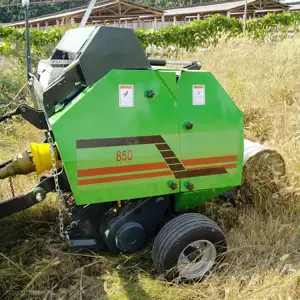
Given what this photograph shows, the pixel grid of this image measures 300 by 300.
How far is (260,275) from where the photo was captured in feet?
8.49

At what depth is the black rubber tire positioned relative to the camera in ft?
8.27

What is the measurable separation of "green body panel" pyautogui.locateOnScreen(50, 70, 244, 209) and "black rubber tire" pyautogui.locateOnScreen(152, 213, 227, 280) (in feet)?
0.68

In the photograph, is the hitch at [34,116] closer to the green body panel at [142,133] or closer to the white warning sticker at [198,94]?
the green body panel at [142,133]

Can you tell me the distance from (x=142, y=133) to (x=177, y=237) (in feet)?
2.24

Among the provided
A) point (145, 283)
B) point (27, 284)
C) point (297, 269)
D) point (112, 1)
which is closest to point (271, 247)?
point (297, 269)

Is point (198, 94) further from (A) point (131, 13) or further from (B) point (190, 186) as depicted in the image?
(A) point (131, 13)

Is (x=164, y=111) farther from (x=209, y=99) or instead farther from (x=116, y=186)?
(x=116, y=186)

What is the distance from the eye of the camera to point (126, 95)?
93.7 inches

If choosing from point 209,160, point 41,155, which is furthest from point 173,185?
point 41,155

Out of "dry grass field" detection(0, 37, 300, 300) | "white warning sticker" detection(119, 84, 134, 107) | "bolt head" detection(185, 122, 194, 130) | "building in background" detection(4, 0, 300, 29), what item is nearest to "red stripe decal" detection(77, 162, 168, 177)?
"bolt head" detection(185, 122, 194, 130)

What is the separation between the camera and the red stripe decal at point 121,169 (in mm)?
2354

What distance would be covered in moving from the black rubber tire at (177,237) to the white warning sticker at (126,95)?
0.83 m

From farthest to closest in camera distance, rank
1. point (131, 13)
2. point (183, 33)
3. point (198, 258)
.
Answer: point (131, 13) < point (183, 33) < point (198, 258)

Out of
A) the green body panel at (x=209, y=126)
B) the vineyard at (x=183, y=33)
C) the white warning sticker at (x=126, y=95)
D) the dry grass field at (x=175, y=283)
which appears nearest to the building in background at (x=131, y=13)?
the vineyard at (x=183, y=33)
